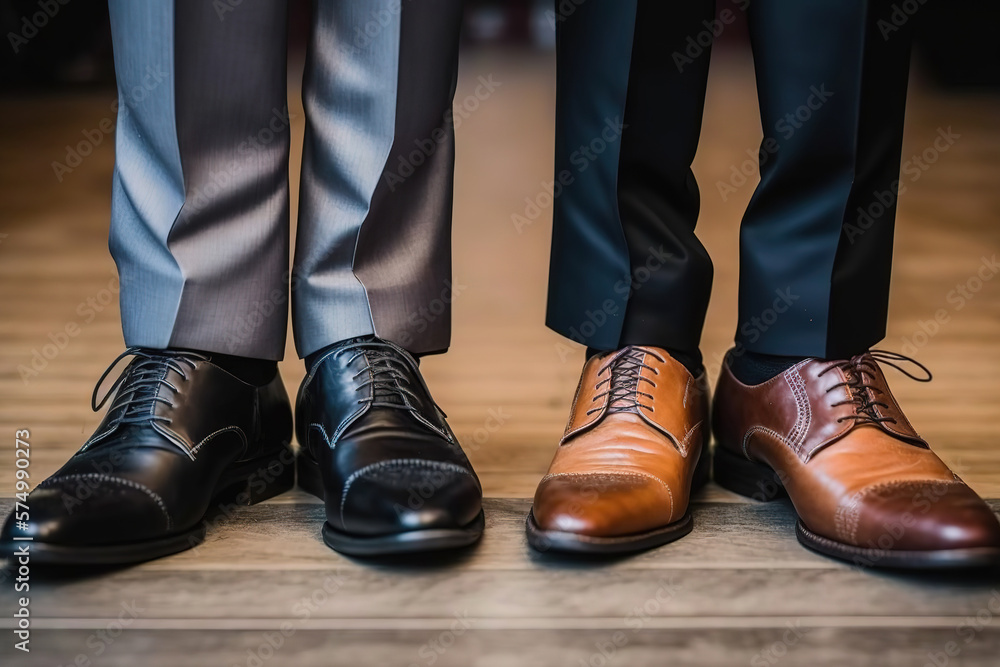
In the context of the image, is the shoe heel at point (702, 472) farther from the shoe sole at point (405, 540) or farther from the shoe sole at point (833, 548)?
the shoe sole at point (405, 540)

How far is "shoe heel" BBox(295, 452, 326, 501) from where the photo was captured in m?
0.77

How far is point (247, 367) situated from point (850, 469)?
0.50 metres

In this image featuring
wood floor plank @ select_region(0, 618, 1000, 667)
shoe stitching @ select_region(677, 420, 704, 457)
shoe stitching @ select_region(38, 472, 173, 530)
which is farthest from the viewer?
shoe stitching @ select_region(677, 420, 704, 457)

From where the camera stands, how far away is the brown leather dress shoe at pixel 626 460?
622mm

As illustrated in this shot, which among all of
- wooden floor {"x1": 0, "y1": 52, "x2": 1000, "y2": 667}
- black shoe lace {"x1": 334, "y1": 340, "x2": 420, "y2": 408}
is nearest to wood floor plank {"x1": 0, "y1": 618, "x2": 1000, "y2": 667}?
wooden floor {"x1": 0, "y1": 52, "x2": 1000, "y2": 667}

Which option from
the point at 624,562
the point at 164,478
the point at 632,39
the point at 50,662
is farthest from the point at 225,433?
the point at 632,39

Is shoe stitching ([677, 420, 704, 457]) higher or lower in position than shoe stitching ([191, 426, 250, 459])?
higher

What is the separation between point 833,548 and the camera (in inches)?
25.1

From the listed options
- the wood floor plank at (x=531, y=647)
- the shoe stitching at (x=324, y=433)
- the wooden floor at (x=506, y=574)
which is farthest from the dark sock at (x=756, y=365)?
the shoe stitching at (x=324, y=433)

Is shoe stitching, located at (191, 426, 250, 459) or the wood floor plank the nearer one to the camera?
the wood floor plank

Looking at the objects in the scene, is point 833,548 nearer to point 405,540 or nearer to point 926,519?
point 926,519

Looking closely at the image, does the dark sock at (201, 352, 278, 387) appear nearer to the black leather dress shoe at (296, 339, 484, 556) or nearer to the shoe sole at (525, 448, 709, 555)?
the black leather dress shoe at (296, 339, 484, 556)

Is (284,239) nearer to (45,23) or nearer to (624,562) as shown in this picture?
(624,562)

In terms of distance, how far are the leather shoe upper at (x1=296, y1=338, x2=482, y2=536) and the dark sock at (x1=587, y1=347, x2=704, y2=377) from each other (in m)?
0.16
